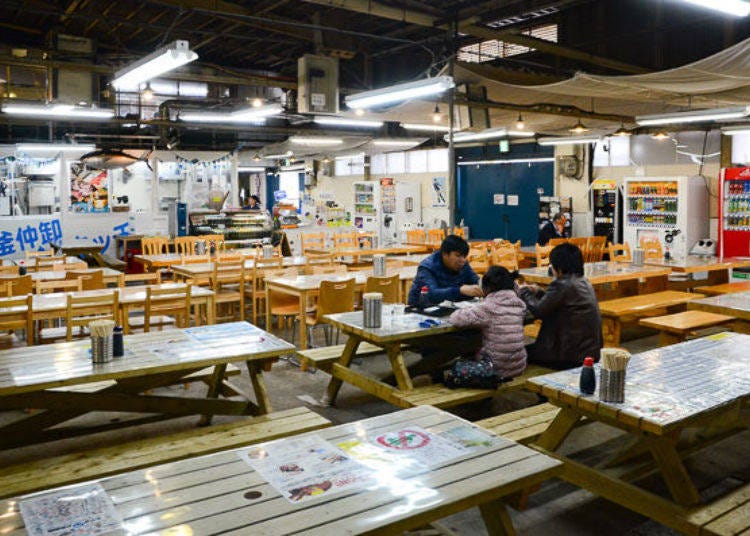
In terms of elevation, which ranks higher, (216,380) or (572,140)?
(572,140)

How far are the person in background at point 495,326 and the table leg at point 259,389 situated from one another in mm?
1312

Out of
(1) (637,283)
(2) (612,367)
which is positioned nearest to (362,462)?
(2) (612,367)

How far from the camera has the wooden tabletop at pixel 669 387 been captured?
3.01m

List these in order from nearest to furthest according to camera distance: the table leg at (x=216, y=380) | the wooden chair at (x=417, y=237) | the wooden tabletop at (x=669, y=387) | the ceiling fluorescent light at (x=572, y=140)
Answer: the wooden tabletop at (x=669, y=387) → the table leg at (x=216, y=380) → the ceiling fluorescent light at (x=572, y=140) → the wooden chair at (x=417, y=237)

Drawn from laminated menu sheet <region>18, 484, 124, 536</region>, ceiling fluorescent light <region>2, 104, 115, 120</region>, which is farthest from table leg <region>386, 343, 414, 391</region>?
ceiling fluorescent light <region>2, 104, 115, 120</region>

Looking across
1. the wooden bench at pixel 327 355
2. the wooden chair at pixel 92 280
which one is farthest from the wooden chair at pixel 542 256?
the wooden chair at pixel 92 280

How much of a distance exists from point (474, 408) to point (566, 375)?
1.87 meters

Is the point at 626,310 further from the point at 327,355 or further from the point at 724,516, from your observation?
the point at 724,516

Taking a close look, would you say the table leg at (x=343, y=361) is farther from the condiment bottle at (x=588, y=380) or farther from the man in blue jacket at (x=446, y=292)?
the condiment bottle at (x=588, y=380)

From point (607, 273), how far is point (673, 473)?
202 inches

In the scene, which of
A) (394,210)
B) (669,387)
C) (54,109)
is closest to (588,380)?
(669,387)

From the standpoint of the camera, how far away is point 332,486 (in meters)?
2.27

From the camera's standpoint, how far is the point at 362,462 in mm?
2469

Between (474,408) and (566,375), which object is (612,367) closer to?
(566,375)
